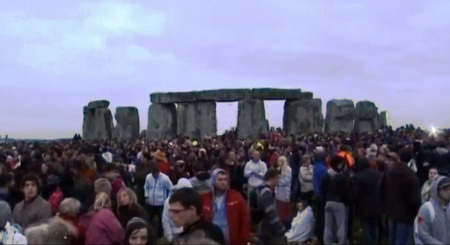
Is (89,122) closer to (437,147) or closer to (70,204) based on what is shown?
(437,147)

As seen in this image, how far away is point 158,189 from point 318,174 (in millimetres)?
2519

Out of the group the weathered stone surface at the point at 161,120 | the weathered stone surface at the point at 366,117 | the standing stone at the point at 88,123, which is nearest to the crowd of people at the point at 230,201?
the weathered stone surface at the point at 366,117

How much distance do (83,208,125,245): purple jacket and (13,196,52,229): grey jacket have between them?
69.8 inches

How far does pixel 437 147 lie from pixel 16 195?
7.05 m

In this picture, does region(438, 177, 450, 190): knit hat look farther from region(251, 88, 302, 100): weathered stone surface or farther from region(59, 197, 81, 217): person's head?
region(251, 88, 302, 100): weathered stone surface

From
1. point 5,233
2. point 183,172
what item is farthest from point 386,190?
point 5,233

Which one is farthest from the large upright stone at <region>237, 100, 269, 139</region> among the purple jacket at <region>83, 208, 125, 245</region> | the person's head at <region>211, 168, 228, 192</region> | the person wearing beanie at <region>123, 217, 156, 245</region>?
the person wearing beanie at <region>123, 217, 156, 245</region>

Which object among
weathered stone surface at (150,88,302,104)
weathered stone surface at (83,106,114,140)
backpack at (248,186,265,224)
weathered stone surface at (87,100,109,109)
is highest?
weathered stone surface at (150,88,302,104)

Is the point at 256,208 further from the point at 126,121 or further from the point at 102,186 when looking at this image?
the point at 126,121

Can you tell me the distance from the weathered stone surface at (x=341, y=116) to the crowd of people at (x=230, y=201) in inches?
724

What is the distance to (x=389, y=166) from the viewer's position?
404 inches

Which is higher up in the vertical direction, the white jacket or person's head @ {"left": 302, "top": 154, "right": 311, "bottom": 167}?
person's head @ {"left": 302, "top": 154, "right": 311, "bottom": 167}

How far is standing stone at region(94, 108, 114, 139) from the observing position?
38094mm

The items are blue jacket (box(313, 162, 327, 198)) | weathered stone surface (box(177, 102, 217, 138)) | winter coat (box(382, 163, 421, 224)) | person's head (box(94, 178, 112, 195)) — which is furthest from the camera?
weathered stone surface (box(177, 102, 217, 138))
